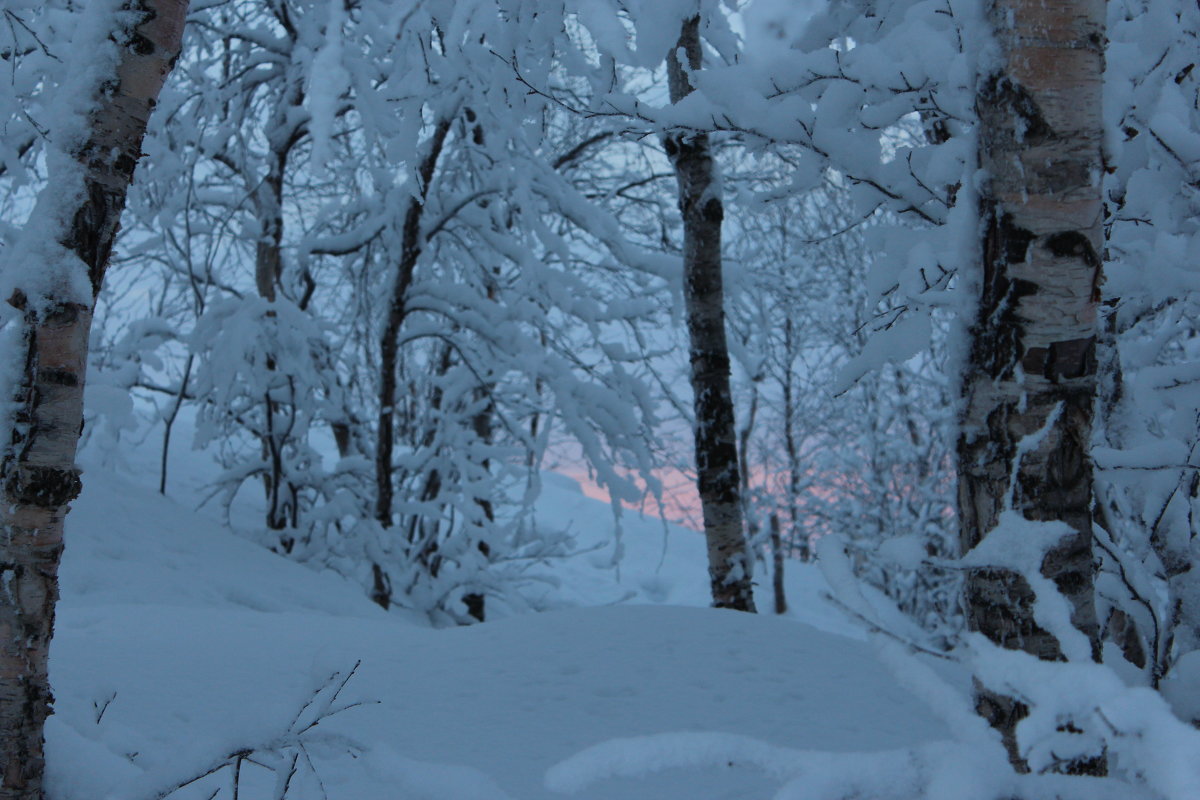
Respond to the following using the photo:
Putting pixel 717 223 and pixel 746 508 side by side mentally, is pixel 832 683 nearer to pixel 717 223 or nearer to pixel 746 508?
pixel 717 223

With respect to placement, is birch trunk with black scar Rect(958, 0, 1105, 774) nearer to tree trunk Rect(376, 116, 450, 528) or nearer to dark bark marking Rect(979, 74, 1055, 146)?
dark bark marking Rect(979, 74, 1055, 146)

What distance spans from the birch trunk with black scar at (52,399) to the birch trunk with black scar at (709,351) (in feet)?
10.2

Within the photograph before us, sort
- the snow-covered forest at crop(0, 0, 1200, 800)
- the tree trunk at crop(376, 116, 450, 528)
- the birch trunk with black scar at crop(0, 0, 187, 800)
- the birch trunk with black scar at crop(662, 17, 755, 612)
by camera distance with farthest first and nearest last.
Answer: the tree trunk at crop(376, 116, 450, 528), the birch trunk with black scar at crop(662, 17, 755, 612), the birch trunk with black scar at crop(0, 0, 187, 800), the snow-covered forest at crop(0, 0, 1200, 800)

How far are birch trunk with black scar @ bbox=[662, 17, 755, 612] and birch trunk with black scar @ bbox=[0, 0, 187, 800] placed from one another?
3.11 m

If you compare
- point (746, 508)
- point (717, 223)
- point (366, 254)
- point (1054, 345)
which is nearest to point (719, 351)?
A: point (717, 223)

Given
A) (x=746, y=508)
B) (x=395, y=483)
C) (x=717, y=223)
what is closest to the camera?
(x=717, y=223)

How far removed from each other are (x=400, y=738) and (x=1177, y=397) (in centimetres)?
221

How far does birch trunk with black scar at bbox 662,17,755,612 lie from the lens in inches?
173

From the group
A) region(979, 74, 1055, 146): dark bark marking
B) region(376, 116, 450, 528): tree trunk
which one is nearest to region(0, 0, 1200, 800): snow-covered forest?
region(979, 74, 1055, 146): dark bark marking

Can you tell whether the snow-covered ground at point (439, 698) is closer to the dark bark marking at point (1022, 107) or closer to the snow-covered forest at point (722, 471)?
the snow-covered forest at point (722, 471)

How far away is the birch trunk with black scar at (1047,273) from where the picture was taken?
1310mm

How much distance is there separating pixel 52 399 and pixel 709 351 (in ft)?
11.0

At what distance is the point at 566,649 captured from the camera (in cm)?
291

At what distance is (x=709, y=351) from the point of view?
446cm
